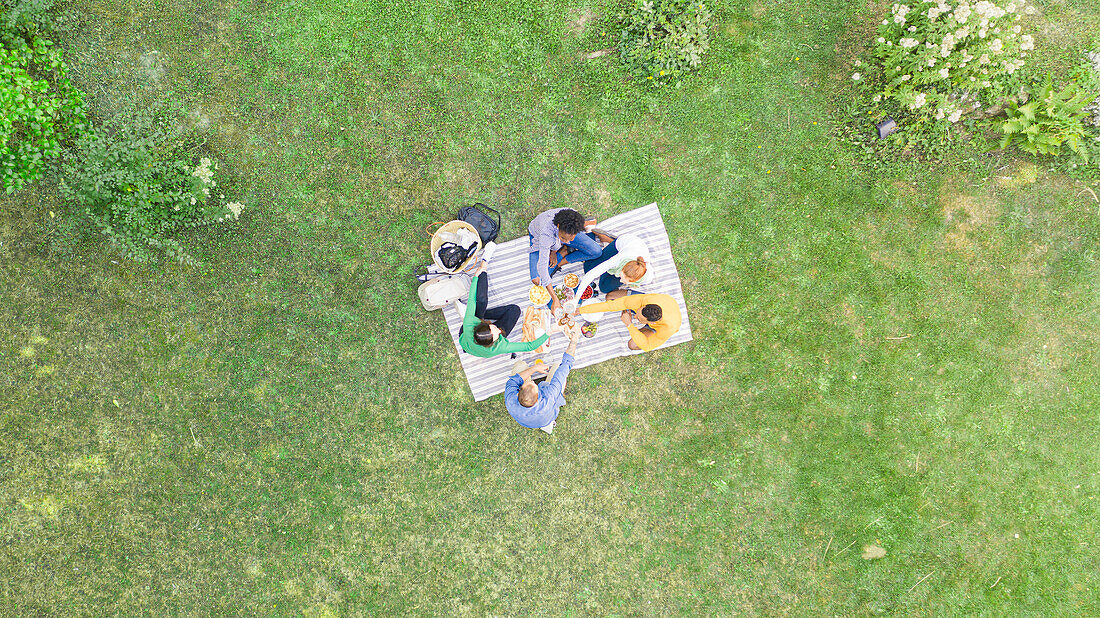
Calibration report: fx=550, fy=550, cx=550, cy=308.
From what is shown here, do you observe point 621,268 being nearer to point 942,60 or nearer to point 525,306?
point 525,306

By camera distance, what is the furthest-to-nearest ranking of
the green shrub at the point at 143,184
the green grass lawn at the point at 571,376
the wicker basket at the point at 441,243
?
the green grass lawn at the point at 571,376
the wicker basket at the point at 441,243
the green shrub at the point at 143,184

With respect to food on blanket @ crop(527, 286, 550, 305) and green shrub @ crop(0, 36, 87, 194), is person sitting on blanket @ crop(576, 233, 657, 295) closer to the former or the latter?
food on blanket @ crop(527, 286, 550, 305)

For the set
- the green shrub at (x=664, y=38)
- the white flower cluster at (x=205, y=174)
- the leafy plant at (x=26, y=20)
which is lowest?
the green shrub at (x=664, y=38)

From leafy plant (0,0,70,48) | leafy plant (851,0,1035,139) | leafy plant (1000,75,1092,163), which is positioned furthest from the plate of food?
leafy plant (0,0,70,48)

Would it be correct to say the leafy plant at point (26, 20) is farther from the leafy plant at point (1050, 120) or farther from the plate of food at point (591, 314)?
the leafy plant at point (1050, 120)

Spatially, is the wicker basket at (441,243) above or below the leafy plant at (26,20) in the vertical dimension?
below

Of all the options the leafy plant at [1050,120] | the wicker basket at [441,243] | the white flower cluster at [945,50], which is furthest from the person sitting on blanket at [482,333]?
the leafy plant at [1050,120]

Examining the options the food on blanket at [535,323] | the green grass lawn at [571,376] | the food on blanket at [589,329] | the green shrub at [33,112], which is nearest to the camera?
the green shrub at [33,112]
